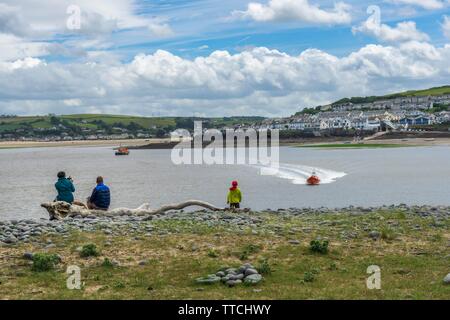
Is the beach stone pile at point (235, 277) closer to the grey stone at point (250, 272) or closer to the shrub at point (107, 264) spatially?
the grey stone at point (250, 272)

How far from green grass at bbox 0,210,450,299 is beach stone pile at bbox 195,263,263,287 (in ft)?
0.72

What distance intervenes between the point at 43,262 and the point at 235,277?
4962mm

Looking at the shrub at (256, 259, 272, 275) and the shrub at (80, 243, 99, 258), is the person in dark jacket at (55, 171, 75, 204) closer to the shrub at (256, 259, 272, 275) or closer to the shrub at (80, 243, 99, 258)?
the shrub at (80, 243, 99, 258)

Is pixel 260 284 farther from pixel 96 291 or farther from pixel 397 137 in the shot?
pixel 397 137

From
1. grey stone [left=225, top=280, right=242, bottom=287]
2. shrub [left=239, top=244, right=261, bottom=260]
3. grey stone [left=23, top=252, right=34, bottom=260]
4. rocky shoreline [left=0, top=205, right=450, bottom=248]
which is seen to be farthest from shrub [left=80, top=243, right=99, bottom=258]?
grey stone [left=225, top=280, right=242, bottom=287]

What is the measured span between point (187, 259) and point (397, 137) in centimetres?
18987

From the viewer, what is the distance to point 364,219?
883 inches

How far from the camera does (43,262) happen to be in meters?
14.3

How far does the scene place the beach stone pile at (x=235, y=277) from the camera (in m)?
12.8

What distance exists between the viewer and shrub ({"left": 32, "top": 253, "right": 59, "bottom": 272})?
561 inches

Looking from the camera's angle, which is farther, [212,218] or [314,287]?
[212,218]

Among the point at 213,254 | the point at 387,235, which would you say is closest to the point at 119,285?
the point at 213,254
